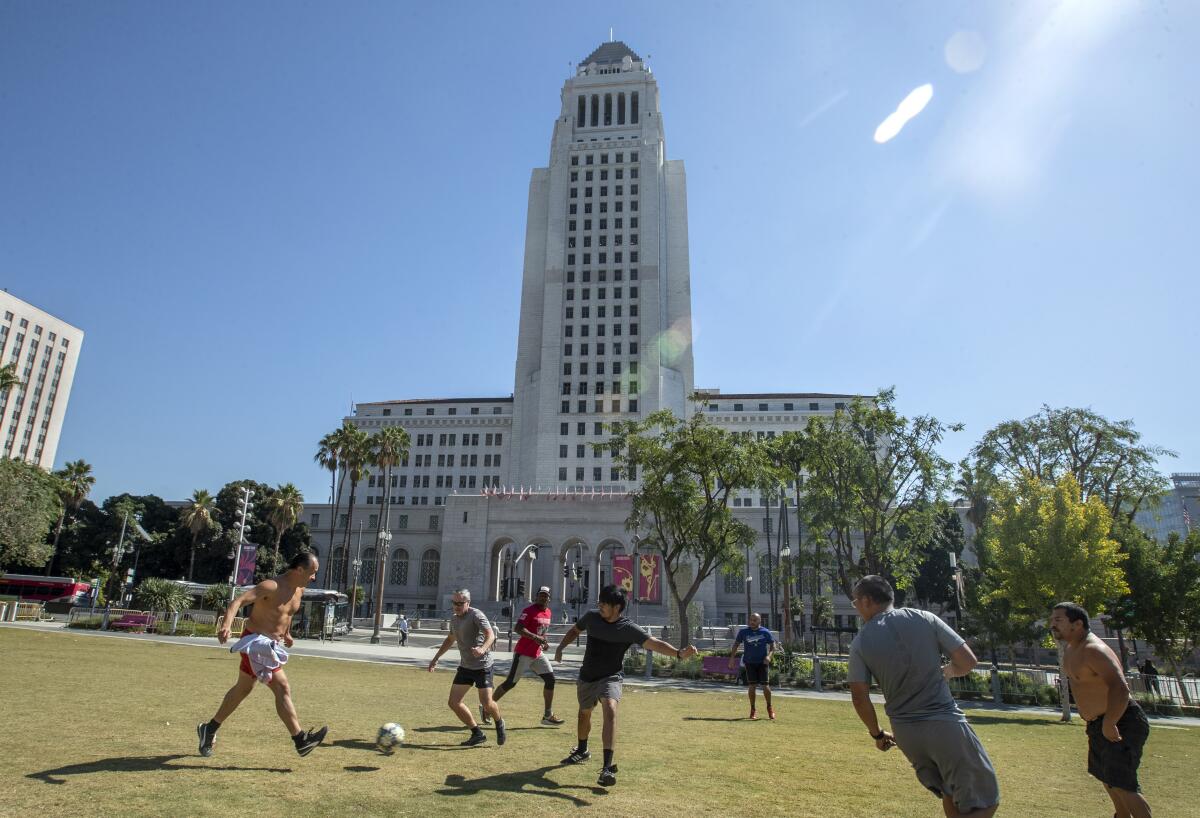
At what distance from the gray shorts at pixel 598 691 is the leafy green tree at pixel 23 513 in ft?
154

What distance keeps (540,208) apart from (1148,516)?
16414 cm

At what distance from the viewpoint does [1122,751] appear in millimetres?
5750

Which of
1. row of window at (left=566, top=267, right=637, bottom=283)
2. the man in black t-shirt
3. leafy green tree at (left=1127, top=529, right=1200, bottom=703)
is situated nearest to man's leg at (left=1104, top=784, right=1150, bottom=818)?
the man in black t-shirt

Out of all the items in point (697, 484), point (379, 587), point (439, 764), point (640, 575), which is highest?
point (697, 484)

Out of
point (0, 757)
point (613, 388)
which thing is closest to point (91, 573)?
point (613, 388)

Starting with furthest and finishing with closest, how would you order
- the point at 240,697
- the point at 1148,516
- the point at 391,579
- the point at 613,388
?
the point at 1148,516 < the point at 613,388 < the point at 391,579 < the point at 240,697

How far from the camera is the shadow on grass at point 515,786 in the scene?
568 centimetres

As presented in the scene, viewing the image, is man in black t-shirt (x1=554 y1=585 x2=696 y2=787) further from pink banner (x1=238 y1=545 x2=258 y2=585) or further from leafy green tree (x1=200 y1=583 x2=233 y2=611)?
leafy green tree (x1=200 y1=583 x2=233 y2=611)

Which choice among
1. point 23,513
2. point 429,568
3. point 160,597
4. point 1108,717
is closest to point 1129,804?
point 1108,717

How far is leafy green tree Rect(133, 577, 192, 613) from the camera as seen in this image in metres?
39.7

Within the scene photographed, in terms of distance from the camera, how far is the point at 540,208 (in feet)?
306

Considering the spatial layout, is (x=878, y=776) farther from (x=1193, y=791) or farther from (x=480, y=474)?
(x=480, y=474)

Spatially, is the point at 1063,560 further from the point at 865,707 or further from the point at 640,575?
the point at 640,575

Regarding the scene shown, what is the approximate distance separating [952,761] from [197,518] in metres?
68.7
